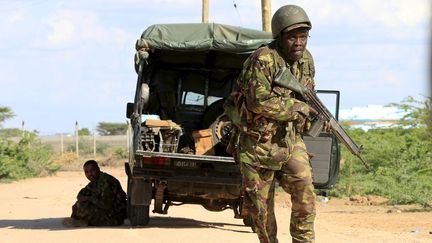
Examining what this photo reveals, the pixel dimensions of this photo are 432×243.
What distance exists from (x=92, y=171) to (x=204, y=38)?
2410mm

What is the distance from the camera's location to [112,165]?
37938 mm

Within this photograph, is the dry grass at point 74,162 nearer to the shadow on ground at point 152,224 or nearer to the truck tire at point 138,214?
the shadow on ground at point 152,224

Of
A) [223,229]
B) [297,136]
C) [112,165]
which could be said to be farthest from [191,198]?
[112,165]

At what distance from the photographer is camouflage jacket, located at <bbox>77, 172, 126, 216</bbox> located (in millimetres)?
12961

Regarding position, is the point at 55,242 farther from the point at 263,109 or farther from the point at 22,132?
the point at 22,132

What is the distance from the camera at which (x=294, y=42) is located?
762cm

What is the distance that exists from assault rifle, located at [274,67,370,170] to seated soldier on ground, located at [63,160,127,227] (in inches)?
211

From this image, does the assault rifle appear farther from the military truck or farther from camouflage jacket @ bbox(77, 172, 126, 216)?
camouflage jacket @ bbox(77, 172, 126, 216)

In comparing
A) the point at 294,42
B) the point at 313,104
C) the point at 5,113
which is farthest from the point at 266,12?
the point at 5,113

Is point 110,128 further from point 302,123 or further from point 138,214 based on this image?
point 302,123

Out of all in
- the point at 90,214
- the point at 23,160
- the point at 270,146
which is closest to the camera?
the point at 270,146

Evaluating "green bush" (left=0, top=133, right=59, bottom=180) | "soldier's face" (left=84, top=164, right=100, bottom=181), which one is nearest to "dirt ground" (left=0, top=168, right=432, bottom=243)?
"soldier's face" (left=84, top=164, right=100, bottom=181)

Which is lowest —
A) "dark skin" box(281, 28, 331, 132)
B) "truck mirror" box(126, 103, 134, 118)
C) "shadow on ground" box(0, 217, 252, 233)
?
"shadow on ground" box(0, 217, 252, 233)

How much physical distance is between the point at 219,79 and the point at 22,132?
20.6m
